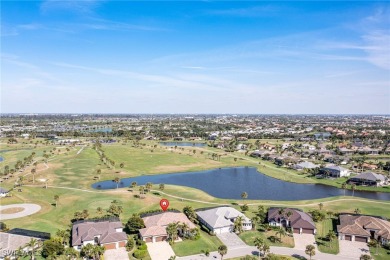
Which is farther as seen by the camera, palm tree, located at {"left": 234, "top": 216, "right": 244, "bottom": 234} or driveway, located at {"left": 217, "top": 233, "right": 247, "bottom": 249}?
palm tree, located at {"left": 234, "top": 216, "right": 244, "bottom": 234}

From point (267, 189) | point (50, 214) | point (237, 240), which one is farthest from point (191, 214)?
point (267, 189)

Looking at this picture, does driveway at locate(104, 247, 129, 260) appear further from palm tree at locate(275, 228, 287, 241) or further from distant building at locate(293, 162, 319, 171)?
distant building at locate(293, 162, 319, 171)

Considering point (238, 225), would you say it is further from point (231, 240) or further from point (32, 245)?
point (32, 245)

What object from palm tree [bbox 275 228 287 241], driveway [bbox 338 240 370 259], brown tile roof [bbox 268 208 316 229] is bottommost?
driveway [bbox 338 240 370 259]

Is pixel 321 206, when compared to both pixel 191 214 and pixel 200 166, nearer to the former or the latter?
pixel 191 214

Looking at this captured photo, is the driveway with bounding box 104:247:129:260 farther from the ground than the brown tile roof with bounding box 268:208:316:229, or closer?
closer

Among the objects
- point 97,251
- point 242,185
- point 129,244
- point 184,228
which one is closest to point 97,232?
point 129,244

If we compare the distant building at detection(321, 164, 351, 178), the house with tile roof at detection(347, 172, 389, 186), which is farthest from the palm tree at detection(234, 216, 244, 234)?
the distant building at detection(321, 164, 351, 178)
